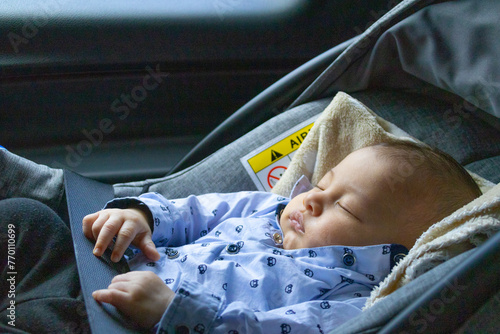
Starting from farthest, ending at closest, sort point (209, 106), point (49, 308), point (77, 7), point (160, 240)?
1. point (209, 106)
2. point (77, 7)
3. point (160, 240)
4. point (49, 308)

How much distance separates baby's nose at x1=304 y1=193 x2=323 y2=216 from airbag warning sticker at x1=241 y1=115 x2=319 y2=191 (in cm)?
27

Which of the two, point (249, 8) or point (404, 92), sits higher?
point (249, 8)

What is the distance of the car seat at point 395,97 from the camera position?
104 cm

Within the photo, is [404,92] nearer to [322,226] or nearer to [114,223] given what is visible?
[322,226]

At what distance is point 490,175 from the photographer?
3.67ft

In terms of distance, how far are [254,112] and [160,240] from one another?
19.0 inches

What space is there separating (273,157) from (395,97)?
35cm

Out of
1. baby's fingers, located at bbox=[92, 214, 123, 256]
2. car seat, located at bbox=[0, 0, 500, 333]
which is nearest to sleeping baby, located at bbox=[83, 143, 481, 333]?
baby's fingers, located at bbox=[92, 214, 123, 256]

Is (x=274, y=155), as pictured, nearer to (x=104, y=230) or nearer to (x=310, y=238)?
(x=310, y=238)

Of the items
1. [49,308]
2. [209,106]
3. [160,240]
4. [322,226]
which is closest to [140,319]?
[49,308]

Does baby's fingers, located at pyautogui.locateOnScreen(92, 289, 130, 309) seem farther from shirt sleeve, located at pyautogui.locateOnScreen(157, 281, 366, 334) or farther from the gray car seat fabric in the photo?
the gray car seat fabric

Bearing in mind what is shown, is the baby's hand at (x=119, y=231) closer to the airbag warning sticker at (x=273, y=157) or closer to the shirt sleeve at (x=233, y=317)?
the shirt sleeve at (x=233, y=317)

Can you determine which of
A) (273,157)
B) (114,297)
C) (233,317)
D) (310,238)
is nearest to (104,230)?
(114,297)

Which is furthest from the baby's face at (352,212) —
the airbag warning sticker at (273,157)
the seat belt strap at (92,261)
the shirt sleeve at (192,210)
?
the seat belt strap at (92,261)
